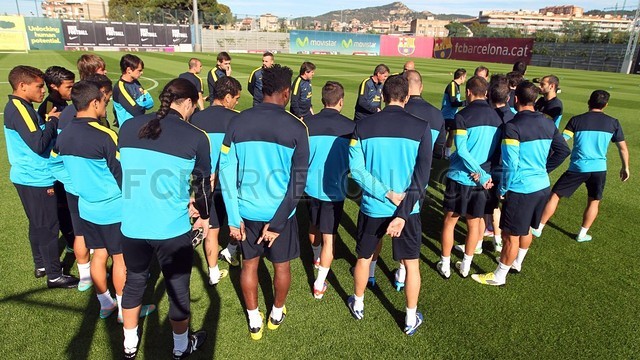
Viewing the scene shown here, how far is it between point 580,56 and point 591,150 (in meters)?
41.8

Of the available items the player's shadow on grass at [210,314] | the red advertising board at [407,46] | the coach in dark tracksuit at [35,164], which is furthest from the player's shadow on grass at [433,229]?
the red advertising board at [407,46]

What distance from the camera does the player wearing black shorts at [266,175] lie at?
8.86ft

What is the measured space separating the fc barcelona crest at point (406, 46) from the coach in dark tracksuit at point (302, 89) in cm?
5228

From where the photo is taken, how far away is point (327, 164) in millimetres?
3709

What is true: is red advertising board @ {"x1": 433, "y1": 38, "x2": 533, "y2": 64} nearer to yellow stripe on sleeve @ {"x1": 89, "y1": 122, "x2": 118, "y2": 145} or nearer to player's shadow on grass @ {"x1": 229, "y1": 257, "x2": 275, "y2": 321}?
player's shadow on grass @ {"x1": 229, "y1": 257, "x2": 275, "y2": 321}

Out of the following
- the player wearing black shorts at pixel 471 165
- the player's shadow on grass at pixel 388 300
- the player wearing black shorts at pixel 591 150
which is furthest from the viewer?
the player wearing black shorts at pixel 591 150

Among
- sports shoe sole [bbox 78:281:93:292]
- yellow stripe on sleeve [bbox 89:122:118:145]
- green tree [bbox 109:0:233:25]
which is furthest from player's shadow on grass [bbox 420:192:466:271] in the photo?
green tree [bbox 109:0:233:25]

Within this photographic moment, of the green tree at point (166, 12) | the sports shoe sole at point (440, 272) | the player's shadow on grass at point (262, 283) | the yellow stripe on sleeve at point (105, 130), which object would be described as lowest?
the player's shadow on grass at point (262, 283)

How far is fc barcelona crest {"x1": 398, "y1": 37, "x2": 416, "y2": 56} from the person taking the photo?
54.9m

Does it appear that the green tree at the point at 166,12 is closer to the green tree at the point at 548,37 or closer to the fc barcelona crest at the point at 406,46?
the fc barcelona crest at the point at 406,46

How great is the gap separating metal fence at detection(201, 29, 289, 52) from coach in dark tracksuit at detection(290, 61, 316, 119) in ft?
144

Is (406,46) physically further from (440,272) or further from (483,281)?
(483,281)

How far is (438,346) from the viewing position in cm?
316

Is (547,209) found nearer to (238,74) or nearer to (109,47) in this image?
(238,74)
